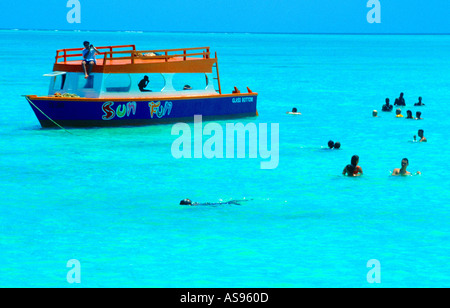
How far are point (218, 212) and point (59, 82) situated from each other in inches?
627

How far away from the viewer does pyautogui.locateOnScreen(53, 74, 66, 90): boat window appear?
114 feet

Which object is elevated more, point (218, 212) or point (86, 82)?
point (86, 82)

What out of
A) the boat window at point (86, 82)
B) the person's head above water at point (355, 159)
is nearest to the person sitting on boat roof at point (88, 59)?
the boat window at point (86, 82)

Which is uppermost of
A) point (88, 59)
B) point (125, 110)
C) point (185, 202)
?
point (88, 59)

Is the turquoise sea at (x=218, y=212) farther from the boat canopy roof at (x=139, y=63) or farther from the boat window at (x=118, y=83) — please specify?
the boat canopy roof at (x=139, y=63)

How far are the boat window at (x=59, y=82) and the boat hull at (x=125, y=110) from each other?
1.33m

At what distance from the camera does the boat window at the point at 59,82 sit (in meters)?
34.8

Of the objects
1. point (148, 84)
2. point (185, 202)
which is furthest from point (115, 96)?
point (148, 84)

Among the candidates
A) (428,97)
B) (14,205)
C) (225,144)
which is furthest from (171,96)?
(428,97)

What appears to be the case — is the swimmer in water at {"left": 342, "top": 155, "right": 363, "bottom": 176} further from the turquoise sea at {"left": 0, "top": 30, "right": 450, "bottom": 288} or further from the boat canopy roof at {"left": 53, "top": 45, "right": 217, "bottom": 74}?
the boat canopy roof at {"left": 53, "top": 45, "right": 217, "bottom": 74}

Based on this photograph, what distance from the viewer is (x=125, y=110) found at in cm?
3500

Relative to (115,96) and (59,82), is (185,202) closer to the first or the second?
(115,96)

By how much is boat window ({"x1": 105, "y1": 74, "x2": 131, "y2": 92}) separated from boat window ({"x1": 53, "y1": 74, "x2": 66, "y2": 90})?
6.26 feet

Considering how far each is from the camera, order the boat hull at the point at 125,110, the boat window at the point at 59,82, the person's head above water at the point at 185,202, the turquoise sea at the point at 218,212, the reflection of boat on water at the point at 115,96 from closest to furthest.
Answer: the turquoise sea at the point at 218,212 → the person's head above water at the point at 185,202 → the boat hull at the point at 125,110 → the reflection of boat on water at the point at 115,96 → the boat window at the point at 59,82
